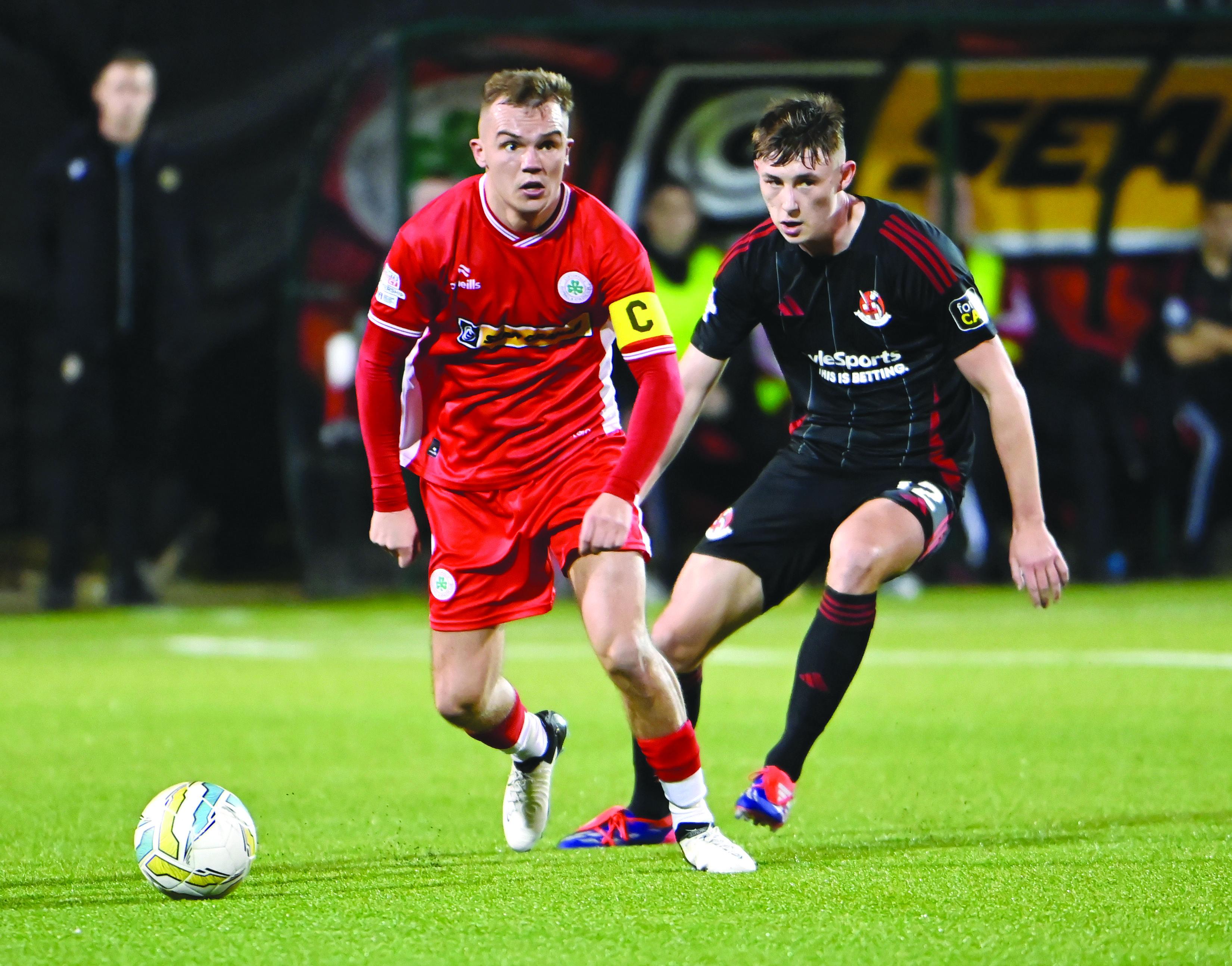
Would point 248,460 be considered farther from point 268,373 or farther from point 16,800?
point 16,800

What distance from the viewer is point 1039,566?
16.3 ft

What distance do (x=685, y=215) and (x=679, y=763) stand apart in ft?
25.4

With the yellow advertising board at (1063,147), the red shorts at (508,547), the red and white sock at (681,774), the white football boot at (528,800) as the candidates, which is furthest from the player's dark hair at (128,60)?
the red and white sock at (681,774)

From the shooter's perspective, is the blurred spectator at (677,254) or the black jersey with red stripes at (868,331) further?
the blurred spectator at (677,254)

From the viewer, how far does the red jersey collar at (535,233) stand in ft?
16.1

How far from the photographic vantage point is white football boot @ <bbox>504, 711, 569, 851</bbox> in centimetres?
504

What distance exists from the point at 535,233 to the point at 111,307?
7.25 metres

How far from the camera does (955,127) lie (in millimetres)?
12672

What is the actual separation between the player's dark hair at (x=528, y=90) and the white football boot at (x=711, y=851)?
176 centimetres

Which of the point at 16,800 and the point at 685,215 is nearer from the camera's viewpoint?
the point at 16,800

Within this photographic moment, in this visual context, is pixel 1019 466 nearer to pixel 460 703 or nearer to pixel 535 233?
pixel 535 233

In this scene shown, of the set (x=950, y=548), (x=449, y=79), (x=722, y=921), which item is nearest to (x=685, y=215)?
(x=449, y=79)

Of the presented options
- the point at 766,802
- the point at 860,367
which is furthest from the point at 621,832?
the point at 860,367

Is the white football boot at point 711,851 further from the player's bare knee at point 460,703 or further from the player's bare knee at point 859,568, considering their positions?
the player's bare knee at point 859,568
